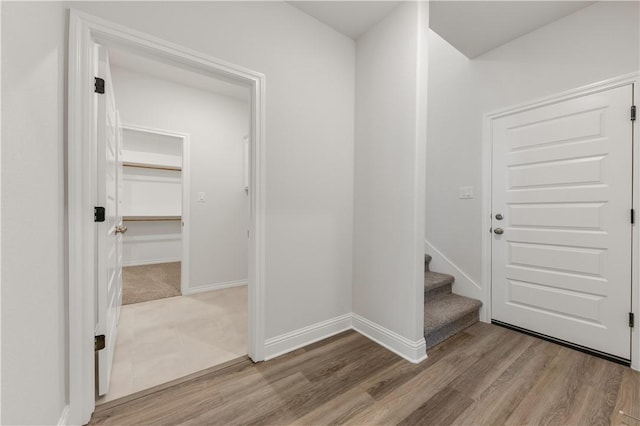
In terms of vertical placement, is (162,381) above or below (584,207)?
below

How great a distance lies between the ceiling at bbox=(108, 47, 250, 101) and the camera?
9.48 ft

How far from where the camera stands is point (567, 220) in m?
2.04

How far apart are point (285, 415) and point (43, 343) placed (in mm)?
1089

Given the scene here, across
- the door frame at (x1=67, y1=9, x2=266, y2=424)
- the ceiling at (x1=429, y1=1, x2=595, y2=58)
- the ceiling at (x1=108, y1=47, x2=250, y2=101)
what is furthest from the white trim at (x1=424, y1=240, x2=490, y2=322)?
the door frame at (x1=67, y1=9, x2=266, y2=424)

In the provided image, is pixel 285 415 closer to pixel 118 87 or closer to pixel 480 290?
pixel 480 290

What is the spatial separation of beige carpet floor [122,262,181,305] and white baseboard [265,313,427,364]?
1998 millimetres

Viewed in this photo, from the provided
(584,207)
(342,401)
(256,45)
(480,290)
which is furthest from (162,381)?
(584,207)

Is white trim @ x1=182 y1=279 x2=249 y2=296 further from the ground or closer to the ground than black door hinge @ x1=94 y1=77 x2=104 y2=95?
closer to the ground

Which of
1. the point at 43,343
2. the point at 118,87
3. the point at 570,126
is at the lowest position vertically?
the point at 43,343

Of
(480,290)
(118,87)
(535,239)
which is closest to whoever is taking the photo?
(535,239)

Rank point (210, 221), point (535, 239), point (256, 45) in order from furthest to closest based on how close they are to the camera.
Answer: point (210, 221) < point (535, 239) < point (256, 45)

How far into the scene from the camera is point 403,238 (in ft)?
6.33

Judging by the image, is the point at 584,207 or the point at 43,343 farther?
the point at 584,207

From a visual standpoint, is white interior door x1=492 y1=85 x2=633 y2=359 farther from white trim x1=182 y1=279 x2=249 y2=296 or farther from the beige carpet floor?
the beige carpet floor
